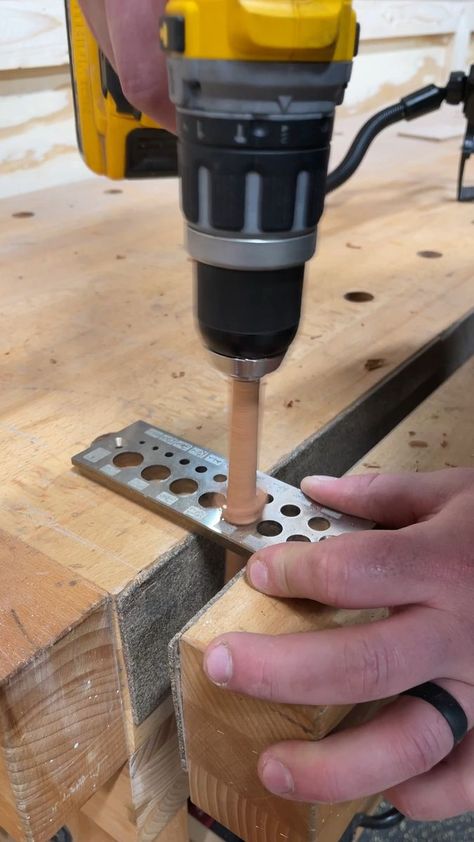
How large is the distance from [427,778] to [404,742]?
7 centimetres

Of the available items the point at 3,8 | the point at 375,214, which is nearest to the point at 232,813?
the point at 375,214

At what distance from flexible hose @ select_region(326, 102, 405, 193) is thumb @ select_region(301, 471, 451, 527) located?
710 millimetres

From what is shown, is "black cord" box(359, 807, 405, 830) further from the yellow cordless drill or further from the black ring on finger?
the yellow cordless drill

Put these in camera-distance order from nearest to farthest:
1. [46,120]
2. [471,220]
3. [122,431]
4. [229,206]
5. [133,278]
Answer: [229,206] < [122,431] < [133,278] < [471,220] < [46,120]

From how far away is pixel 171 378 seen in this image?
0.62 metres

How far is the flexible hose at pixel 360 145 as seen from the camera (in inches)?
42.0

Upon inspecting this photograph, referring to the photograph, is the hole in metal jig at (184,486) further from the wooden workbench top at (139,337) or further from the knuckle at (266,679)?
the knuckle at (266,679)

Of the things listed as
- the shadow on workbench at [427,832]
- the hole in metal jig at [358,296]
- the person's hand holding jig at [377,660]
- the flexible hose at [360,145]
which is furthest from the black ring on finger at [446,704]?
the flexible hose at [360,145]

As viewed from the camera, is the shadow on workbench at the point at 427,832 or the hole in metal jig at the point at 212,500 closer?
the hole in metal jig at the point at 212,500

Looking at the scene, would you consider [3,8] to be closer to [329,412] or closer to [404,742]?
[329,412]

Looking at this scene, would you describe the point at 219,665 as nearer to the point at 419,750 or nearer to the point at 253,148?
the point at 419,750

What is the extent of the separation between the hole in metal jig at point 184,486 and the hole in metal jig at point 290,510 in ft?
0.21

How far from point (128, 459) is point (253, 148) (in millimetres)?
265

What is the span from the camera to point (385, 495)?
16.8 inches
